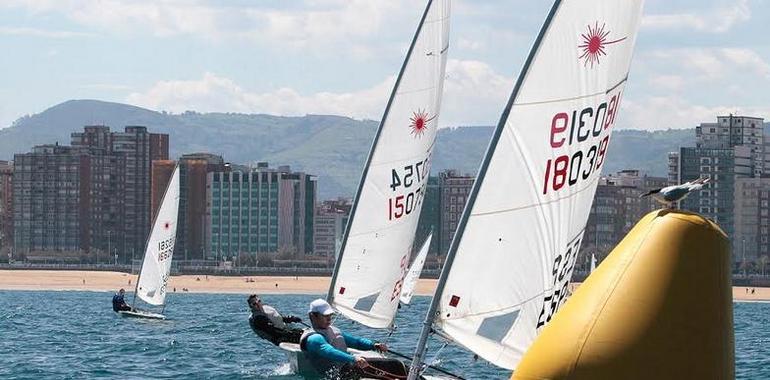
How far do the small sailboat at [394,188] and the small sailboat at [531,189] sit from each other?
36.5 ft

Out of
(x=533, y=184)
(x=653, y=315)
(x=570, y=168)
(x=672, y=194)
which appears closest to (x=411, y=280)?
(x=570, y=168)

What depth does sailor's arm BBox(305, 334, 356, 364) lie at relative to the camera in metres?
18.4

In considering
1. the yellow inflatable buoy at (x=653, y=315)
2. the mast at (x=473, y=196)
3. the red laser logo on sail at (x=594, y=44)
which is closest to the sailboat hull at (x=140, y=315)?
the mast at (x=473, y=196)

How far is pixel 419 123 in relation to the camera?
26.9 meters

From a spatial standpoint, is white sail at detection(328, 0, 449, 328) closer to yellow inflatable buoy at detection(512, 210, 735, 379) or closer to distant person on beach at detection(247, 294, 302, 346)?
distant person on beach at detection(247, 294, 302, 346)

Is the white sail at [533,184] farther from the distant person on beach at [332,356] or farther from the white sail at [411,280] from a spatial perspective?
the white sail at [411,280]

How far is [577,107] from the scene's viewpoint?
1542 centimetres

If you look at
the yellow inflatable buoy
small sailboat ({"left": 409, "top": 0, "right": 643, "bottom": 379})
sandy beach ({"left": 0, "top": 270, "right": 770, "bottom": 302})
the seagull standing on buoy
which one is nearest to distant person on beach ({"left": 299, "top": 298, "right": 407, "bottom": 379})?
small sailboat ({"left": 409, "top": 0, "right": 643, "bottom": 379})

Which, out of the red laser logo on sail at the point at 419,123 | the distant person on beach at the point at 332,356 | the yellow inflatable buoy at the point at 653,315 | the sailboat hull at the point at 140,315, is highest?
the red laser logo on sail at the point at 419,123

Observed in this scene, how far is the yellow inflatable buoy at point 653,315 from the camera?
30.3ft

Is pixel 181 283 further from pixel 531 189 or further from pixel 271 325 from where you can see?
pixel 531 189

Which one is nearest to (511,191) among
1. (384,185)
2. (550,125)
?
(550,125)

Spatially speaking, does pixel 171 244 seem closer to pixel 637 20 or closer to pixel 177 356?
pixel 177 356

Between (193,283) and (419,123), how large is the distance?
12982cm
